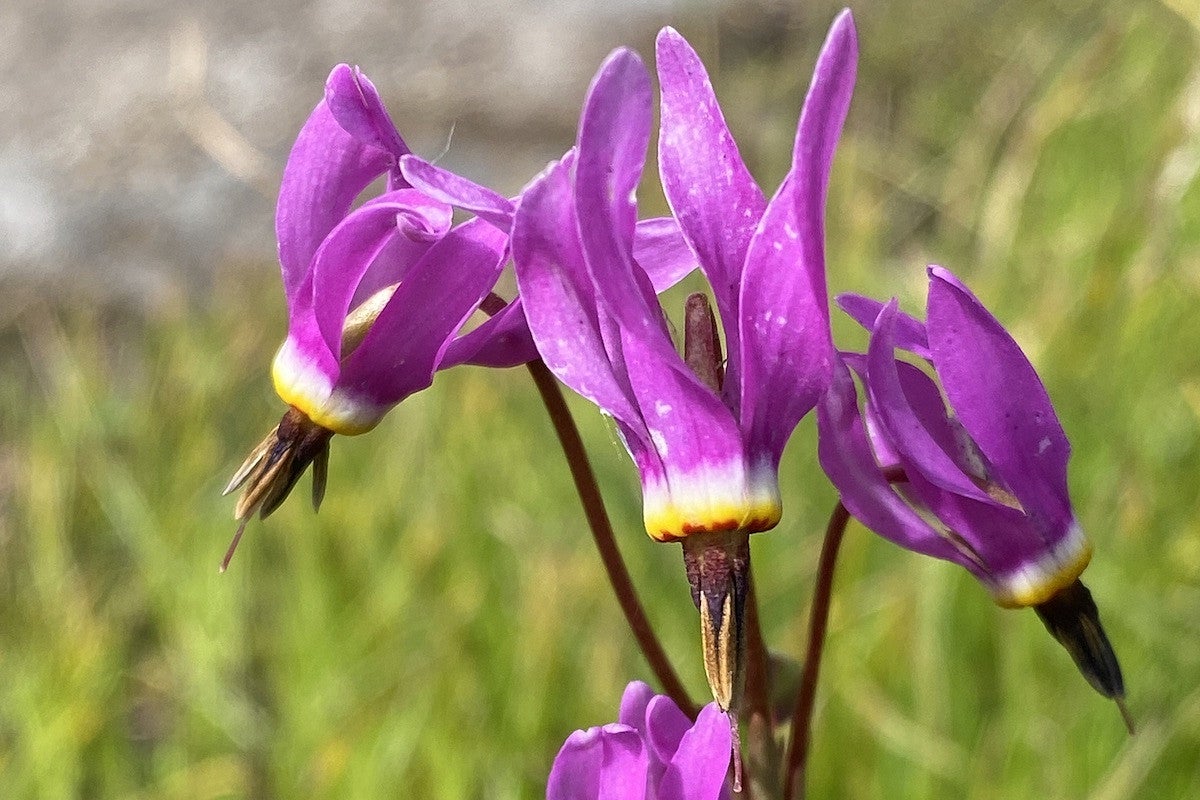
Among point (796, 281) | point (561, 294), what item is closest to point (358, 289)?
point (561, 294)

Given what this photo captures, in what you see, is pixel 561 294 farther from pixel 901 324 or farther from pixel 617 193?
pixel 901 324

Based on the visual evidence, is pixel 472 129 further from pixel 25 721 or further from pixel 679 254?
pixel 679 254

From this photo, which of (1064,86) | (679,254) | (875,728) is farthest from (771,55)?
(679,254)

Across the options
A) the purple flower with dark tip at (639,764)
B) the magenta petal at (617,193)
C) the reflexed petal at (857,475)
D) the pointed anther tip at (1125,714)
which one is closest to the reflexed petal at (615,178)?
the magenta petal at (617,193)

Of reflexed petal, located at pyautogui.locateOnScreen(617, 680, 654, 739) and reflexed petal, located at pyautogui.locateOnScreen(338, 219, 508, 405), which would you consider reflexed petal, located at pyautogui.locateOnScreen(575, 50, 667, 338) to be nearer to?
reflexed petal, located at pyautogui.locateOnScreen(338, 219, 508, 405)

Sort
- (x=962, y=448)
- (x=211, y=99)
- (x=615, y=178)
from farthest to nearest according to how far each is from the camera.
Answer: (x=211, y=99) < (x=962, y=448) < (x=615, y=178)

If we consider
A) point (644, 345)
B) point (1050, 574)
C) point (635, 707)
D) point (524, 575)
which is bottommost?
point (524, 575)
